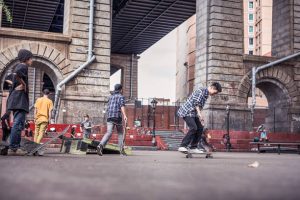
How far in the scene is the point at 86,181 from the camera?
138 inches

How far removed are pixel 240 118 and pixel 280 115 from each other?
369 cm

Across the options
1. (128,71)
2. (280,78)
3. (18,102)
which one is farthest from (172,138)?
(128,71)

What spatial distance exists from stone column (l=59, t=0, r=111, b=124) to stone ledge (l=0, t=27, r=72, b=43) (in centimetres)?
51

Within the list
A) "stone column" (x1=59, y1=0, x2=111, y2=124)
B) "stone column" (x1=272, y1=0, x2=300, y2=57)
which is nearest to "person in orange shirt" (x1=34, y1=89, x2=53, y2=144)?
"stone column" (x1=59, y1=0, x2=111, y2=124)

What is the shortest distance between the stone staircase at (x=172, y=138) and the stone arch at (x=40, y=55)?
6.38m

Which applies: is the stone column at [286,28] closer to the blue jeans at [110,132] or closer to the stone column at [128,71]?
the blue jeans at [110,132]

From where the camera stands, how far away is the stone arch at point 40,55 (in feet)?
66.7

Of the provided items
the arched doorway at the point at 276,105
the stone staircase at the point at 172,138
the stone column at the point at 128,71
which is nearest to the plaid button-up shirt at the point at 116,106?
the stone staircase at the point at 172,138

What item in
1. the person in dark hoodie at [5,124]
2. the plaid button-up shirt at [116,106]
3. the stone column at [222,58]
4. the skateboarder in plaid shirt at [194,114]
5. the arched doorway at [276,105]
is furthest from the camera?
the arched doorway at [276,105]

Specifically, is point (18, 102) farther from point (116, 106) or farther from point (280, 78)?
point (280, 78)

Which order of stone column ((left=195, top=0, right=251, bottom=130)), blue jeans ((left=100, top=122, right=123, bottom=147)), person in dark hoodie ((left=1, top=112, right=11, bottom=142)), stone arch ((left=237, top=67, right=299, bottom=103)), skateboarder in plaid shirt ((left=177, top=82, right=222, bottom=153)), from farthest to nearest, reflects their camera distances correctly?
stone arch ((left=237, top=67, right=299, bottom=103)) < stone column ((left=195, top=0, right=251, bottom=130)) < blue jeans ((left=100, top=122, right=123, bottom=147)) < skateboarder in plaid shirt ((left=177, top=82, right=222, bottom=153)) < person in dark hoodie ((left=1, top=112, right=11, bottom=142))

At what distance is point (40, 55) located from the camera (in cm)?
2111

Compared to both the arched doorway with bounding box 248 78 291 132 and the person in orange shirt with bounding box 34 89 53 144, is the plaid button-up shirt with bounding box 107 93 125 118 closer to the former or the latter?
the person in orange shirt with bounding box 34 89 53 144

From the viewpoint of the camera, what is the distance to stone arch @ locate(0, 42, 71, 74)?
20.3 m
